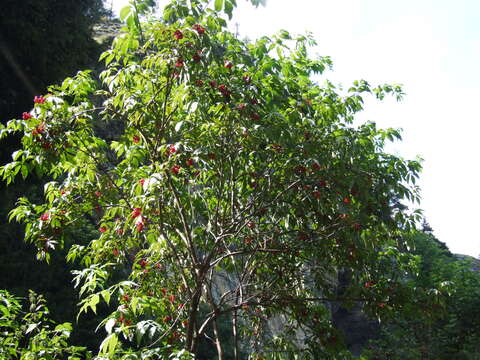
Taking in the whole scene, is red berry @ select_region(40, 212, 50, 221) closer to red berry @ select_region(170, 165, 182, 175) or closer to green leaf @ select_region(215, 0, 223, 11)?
red berry @ select_region(170, 165, 182, 175)

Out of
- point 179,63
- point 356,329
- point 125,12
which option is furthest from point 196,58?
point 356,329

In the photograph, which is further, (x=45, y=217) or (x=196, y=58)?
(x=45, y=217)

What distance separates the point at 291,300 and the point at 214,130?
1.89 metres

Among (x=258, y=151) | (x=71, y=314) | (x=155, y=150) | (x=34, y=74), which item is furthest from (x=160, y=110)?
(x=34, y=74)

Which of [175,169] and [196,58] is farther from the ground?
[196,58]

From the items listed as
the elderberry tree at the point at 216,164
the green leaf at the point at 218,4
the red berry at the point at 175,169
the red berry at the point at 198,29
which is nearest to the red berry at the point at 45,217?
the elderberry tree at the point at 216,164

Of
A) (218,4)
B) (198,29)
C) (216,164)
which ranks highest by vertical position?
(198,29)

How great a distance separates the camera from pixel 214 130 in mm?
3838

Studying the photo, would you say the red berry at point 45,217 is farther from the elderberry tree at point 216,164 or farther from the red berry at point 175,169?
the red berry at point 175,169

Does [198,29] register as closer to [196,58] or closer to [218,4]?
[196,58]

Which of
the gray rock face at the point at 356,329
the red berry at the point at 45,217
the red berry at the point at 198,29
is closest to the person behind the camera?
the red berry at the point at 198,29

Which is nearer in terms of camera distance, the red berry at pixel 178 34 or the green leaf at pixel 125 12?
the green leaf at pixel 125 12

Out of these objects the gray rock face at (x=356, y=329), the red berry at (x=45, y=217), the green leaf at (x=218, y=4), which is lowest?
the gray rock face at (x=356, y=329)

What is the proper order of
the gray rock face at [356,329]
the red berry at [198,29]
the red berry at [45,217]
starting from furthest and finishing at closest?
the gray rock face at [356,329], the red berry at [45,217], the red berry at [198,29]
